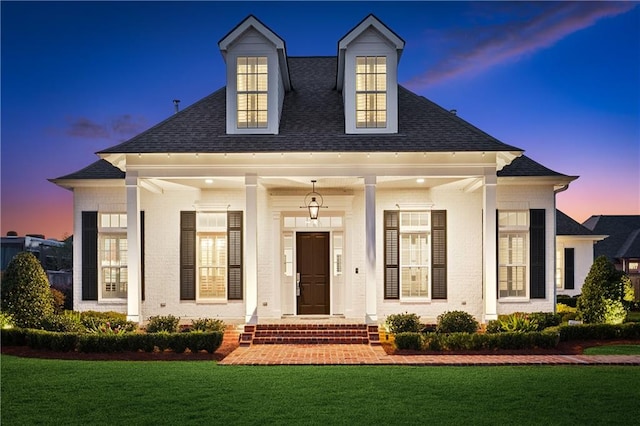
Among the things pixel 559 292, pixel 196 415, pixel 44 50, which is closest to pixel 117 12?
pixel 44 50

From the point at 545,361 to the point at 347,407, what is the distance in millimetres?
5409

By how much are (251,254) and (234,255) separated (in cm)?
276

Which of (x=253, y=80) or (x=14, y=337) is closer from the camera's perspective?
(x=14, y=337)

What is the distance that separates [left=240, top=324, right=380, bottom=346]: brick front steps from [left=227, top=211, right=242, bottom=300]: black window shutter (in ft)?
9.04

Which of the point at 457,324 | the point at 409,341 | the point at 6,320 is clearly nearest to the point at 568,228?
the point at 457,324

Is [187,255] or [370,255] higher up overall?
[370,255]

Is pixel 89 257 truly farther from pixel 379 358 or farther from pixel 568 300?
pixel 568 300

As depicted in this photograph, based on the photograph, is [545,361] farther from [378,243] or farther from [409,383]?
[378,243]

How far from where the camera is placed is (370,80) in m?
15.2

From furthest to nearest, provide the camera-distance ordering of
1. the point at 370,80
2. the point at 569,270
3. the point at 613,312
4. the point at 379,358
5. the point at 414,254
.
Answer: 1. the point at 569,270
2. the point at 414,254
3. the point at 370,80
4. the point at 613,312
5. the point at 379,358

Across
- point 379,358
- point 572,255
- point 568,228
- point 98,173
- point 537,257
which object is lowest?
point 379,358

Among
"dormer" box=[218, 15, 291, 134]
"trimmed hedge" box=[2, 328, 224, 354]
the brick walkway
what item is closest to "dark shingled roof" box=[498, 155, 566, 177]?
the brick walkway

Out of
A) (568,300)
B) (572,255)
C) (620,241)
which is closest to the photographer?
(568,300)

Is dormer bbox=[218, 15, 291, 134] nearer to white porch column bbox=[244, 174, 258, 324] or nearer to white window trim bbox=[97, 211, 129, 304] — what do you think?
white porch column bbox=[244, 174, 258, 324]
